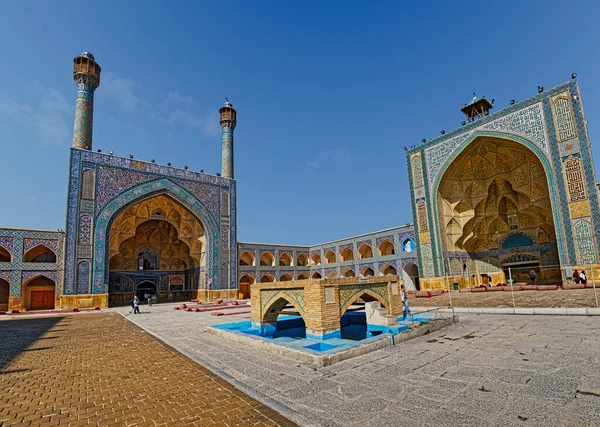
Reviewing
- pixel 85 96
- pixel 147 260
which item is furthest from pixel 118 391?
pixel 147 260

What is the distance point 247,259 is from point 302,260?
5.82m

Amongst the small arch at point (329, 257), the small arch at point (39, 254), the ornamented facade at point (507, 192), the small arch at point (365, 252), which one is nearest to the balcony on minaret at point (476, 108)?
the ornamented facade at point (507, 192)

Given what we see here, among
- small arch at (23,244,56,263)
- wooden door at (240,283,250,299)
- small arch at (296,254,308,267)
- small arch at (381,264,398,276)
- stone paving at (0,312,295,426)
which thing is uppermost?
small arch at (23,244,56,263)

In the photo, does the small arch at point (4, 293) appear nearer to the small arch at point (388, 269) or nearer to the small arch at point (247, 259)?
the small arch at point (247, 259)

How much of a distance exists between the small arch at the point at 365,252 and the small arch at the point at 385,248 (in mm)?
1220

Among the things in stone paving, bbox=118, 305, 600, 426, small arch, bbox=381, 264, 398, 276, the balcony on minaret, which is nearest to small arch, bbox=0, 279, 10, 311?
stone paving, bbox=118, 305, 600, 426

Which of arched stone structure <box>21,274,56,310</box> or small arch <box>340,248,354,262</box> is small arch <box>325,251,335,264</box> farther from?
arched stone structure <box>21,274,56,310</box>

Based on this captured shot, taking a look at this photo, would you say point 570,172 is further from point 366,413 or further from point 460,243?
point 366,413

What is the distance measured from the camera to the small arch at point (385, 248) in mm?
26705

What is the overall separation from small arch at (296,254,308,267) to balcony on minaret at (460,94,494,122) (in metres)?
18.8

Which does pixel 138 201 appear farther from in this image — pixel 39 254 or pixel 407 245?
pixel 407 245

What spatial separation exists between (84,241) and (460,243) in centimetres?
2199

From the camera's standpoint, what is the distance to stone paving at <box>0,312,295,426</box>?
3.09 m

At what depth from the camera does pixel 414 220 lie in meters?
20.9
